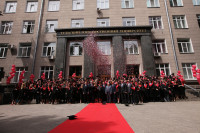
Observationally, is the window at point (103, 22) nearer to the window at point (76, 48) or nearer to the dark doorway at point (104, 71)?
the window at point (76, 48)

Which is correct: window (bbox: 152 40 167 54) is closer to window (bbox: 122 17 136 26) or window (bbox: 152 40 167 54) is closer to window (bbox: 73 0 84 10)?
window (bbox: 122 17 136 26)

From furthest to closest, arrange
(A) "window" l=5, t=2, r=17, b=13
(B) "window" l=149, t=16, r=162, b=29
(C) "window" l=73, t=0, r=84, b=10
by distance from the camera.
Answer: (A) "window" l=5, t=2, r=17, b=13 < (C) "window" l=73, t=0, r=84, b=10 < (B) "window" l=149, t=16, r=162, b=29

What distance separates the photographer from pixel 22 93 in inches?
383

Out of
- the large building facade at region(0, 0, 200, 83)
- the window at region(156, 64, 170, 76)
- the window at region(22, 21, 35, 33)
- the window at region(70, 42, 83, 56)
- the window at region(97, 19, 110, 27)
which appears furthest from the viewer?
the window at region(22, 21, 35, 33)

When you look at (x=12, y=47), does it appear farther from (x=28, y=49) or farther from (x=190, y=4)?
(x=190, y=4)

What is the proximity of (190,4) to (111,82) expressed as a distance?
60.4 ft

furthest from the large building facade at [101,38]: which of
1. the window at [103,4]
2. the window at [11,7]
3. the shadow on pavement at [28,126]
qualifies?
the shadow on pavement at [28,126]

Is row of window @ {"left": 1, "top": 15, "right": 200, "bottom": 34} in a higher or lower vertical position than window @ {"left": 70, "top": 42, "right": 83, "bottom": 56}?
higher

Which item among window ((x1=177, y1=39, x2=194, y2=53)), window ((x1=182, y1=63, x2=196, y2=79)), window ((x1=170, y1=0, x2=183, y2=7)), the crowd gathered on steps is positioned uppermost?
window ((x1=170, y1=0, x2=183, y2=7))

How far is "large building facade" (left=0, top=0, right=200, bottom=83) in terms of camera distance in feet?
47.6

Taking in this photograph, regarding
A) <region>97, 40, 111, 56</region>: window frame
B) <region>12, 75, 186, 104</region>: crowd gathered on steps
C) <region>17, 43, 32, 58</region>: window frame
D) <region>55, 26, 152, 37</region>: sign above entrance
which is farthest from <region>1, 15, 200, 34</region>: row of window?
<region>12, 75, 186, 104</region>: crowd gathered on steps

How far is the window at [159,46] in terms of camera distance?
15.2 m

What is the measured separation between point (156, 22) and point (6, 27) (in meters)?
23.7

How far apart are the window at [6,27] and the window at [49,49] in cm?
667
